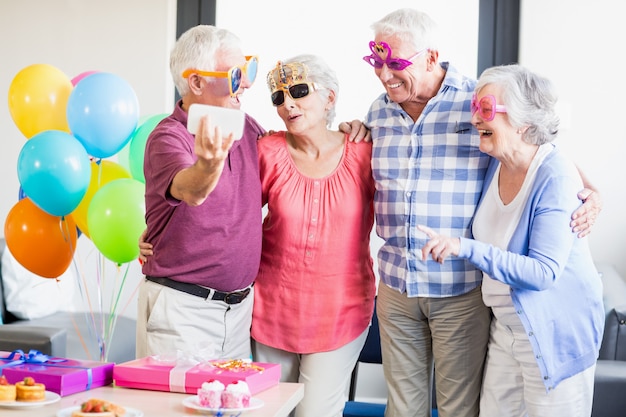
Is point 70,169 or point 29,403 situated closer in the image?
point 29,403

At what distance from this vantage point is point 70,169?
9.16 ft

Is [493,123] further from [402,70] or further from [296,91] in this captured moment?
[296,91]

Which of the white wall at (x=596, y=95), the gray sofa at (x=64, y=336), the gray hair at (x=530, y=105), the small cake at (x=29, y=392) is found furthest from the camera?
the white wall at (x=596, y=95)

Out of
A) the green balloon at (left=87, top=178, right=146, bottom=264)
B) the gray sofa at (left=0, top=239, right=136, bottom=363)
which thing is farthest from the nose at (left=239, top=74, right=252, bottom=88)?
the gray sofa at (left=0, top=239, right=136, bottom=363)

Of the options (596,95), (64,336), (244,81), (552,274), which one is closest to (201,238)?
(244,81)

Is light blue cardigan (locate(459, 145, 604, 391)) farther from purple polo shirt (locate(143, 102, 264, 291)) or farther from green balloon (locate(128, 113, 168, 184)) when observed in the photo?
green balloon (locate(128, 113, 168, 184))

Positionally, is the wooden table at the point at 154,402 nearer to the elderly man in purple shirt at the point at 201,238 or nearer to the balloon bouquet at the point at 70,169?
the elderly man in purple shirt at the point at 201,238

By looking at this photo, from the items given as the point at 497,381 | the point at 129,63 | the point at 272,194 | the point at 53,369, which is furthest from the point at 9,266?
the point at 497,381

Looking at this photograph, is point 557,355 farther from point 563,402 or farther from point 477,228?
point 477,228

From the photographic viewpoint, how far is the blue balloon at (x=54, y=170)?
2.76 m

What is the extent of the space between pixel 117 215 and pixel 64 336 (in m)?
0.94

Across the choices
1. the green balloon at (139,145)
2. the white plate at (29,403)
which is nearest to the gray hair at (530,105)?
the white plate at (29,403)

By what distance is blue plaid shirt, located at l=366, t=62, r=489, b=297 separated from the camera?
7.98 feet

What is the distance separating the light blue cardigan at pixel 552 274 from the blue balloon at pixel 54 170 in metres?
1.44
